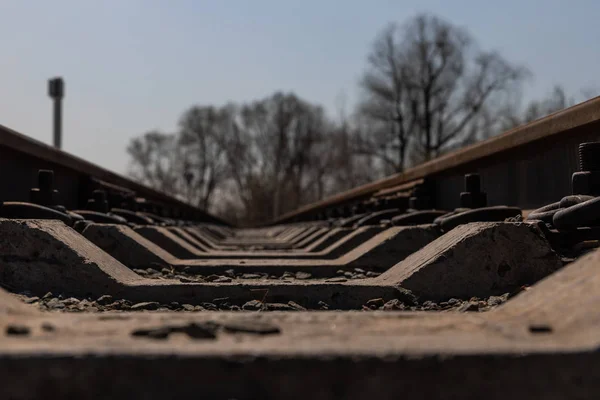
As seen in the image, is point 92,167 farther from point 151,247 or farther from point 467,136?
point 467,136

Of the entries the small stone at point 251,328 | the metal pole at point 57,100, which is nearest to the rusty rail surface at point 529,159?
the small stone at point 251,328

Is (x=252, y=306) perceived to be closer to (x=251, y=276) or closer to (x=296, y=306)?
(x=296, y=306)

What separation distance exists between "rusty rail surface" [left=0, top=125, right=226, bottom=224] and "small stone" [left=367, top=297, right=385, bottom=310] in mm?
3383

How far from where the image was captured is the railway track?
1739mm

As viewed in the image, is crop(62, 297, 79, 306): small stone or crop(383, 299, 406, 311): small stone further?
crop(383, 299, 406, 311): small stone

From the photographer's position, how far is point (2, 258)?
356 cm

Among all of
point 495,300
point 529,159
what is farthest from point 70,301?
point 529,159

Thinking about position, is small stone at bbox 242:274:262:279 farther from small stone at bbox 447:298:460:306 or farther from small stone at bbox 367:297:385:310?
small stone at bbox 447:298:460:306

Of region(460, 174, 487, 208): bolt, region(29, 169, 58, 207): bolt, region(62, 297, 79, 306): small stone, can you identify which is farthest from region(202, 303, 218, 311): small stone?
region(460, 174, 487, 208): bolt

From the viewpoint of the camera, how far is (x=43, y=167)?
283 inches

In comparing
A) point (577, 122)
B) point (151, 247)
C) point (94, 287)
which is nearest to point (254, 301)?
point (94, 287)

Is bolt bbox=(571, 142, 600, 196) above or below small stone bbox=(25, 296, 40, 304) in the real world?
above

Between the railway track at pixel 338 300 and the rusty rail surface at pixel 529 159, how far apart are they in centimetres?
2

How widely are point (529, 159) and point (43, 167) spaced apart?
449cm
